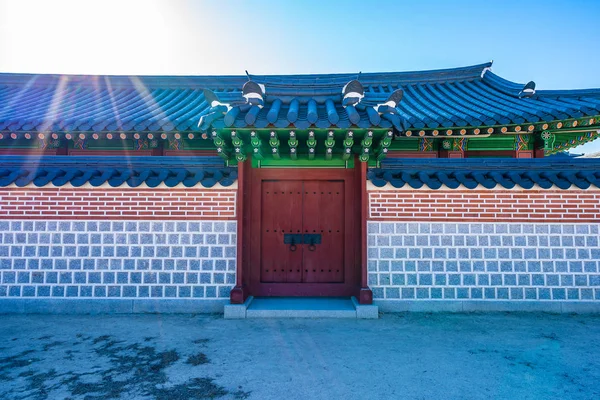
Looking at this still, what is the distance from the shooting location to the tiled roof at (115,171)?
4.71m

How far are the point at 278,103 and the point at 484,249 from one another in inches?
142

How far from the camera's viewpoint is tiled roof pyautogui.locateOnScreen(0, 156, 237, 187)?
471 centimetres

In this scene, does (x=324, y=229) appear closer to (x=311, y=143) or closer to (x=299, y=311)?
(x=299, y=311)

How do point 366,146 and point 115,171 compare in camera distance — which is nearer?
point 366,146

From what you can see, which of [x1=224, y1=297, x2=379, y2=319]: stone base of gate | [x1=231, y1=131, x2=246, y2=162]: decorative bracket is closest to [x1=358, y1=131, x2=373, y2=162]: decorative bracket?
[x1=231, y1=131, x2=246, y2=162]: decorative bracket

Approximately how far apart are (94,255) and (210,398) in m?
3.30

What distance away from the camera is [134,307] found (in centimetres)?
468

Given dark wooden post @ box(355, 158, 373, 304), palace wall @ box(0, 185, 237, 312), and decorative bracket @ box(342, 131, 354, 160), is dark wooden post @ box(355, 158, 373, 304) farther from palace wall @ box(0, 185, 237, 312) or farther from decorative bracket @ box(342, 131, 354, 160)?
palace wall @ box(0, 185, 237, 312)

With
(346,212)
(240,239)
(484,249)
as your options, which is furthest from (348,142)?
(484,249)

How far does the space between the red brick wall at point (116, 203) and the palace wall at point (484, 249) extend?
2359 mm

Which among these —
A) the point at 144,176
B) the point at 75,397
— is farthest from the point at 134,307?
the point at 75,397

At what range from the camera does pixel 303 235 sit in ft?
16.6

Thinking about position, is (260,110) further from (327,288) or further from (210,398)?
(210,398)

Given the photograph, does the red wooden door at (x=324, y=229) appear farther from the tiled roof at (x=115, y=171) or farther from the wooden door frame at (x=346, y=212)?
the tiled roof at (x=115, y=171)
